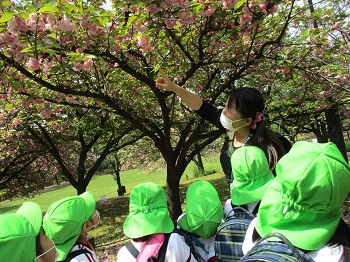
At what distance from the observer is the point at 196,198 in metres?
1.79

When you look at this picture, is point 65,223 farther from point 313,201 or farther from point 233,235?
point 313,201

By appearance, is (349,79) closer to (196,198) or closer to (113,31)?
(113,31)

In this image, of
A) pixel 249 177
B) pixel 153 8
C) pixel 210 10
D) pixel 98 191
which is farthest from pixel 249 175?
pixel 98 191

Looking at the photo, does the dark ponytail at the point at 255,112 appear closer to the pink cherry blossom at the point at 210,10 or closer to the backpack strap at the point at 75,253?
the backpack strap at the point at 75,253

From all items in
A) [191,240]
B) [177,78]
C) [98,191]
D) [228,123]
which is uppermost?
[177,78]

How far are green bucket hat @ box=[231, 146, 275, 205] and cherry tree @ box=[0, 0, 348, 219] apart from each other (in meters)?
1.51

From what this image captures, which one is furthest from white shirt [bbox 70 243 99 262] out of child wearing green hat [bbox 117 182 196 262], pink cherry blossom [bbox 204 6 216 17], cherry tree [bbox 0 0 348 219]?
pink cherry blossom [bbox 204 6 216 17]

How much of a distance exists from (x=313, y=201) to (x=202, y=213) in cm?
91

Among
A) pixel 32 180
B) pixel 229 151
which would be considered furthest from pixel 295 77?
pixel 32 180

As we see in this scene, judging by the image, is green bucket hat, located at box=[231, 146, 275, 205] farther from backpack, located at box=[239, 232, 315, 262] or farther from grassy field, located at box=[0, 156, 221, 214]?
grassy field, located at box=[0, 156, 221, 214]

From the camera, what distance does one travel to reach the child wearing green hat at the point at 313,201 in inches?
35.0

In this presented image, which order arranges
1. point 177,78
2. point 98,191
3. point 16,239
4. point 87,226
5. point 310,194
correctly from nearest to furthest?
1. point 310,194
2. point 16,239
3. point 87,226
4. point 177,78
5. point 98,191

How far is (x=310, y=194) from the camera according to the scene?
89 cm

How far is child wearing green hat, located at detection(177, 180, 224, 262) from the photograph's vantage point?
5.65ft
